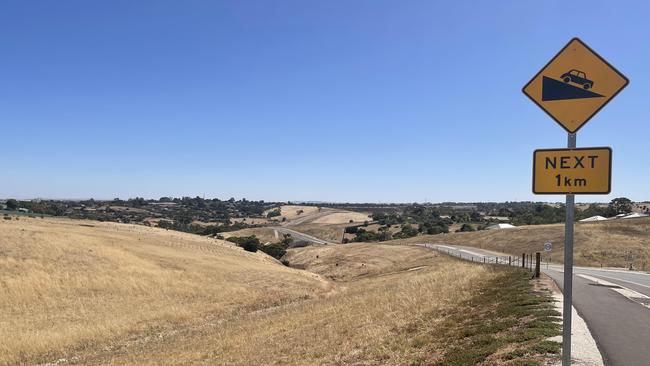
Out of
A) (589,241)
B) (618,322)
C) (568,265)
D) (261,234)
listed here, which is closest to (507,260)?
(589,241)

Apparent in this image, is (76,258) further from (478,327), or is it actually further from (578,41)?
(578,41)

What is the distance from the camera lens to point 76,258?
4150 cm

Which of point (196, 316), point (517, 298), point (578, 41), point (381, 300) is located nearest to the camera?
point (578, 41)

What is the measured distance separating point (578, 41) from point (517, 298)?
45.5 ft

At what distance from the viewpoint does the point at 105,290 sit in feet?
119

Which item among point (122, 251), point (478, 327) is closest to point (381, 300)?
point (478, 327)

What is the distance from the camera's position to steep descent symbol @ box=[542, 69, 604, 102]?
18.0 feet

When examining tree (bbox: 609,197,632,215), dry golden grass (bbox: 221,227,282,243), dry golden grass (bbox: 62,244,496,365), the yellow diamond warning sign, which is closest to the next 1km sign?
the yellow diamond warning sign

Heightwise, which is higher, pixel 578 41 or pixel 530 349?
pixel 578 41

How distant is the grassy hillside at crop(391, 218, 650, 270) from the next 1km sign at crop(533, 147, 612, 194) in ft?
187

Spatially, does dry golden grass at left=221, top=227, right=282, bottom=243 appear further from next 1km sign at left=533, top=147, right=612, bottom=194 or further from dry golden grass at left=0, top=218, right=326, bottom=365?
next 1km sign at left=533, top=147, right=612, bottom=194

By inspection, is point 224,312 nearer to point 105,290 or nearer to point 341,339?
point 105,290

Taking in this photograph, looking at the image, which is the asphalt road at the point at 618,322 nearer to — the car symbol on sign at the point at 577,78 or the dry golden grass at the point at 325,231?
the car symbol on sign at the point at 577,78

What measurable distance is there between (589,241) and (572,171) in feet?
241
